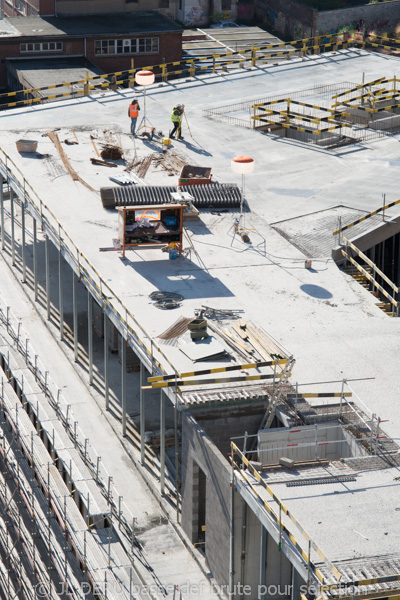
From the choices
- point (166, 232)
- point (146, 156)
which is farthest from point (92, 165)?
point (166, 232)

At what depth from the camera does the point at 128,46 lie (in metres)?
74.8

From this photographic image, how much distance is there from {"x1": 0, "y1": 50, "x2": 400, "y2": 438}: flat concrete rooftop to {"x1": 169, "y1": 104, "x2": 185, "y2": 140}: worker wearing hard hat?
0.74m

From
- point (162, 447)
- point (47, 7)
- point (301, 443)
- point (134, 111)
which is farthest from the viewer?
point (47, 7)

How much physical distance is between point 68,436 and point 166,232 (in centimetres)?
843

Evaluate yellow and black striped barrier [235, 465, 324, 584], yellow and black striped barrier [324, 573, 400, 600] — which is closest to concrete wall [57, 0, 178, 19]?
yellow and black striped barrier [235, 465, 324, 584]

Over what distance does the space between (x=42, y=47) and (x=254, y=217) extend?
3327cm

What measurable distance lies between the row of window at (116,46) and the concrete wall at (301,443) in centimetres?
4858

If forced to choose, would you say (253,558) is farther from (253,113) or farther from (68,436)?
(253,113)

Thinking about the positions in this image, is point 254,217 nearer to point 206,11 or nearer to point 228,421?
point 228,421

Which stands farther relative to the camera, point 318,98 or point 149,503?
point 318,98

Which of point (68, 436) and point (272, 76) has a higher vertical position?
point (272, 76)

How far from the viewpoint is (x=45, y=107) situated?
193ft

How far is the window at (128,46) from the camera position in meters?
73.9

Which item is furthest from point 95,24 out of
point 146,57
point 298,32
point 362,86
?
point 362,86
